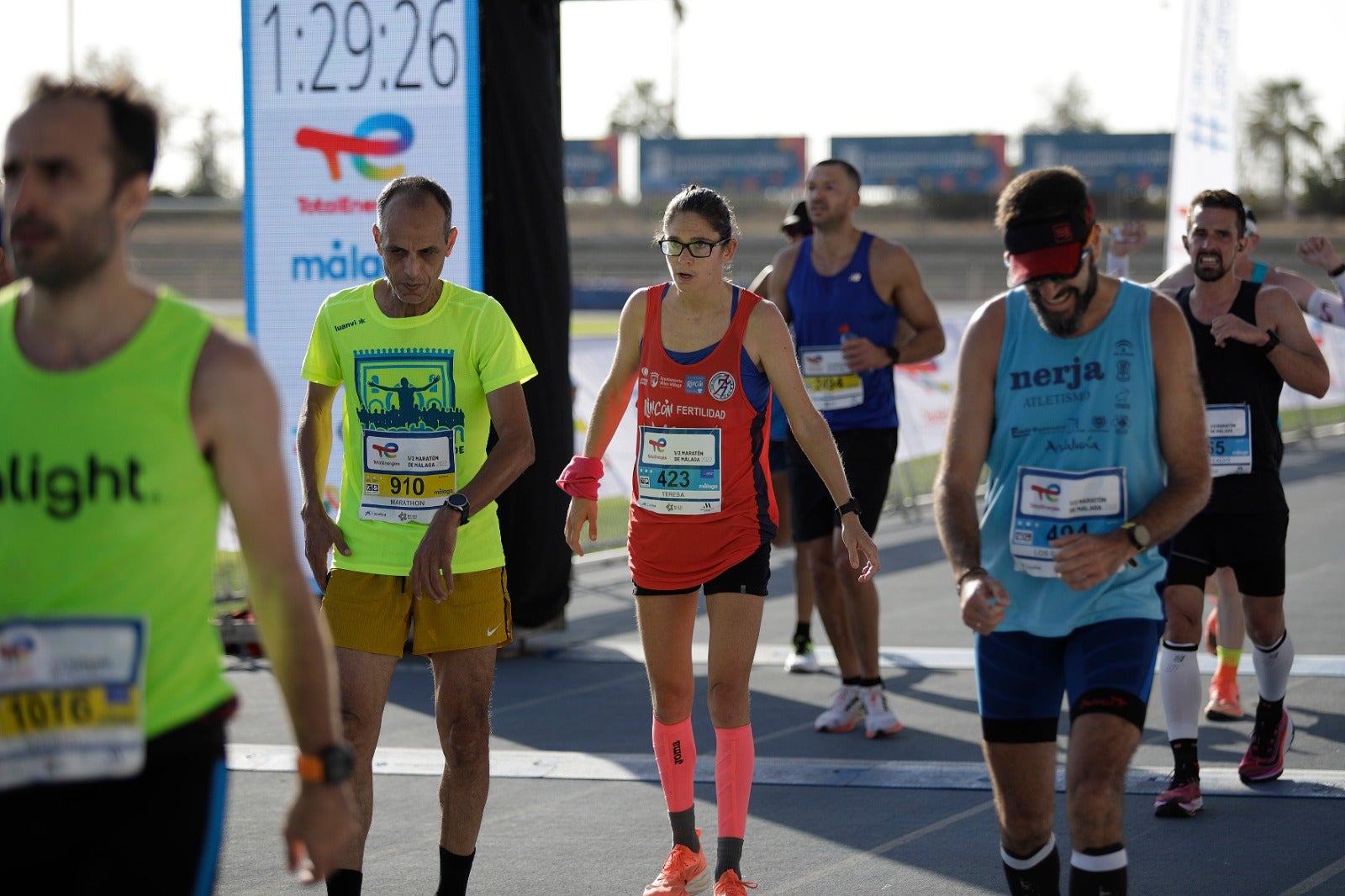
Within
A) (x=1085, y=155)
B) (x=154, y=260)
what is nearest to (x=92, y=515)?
(x=154, y=260)

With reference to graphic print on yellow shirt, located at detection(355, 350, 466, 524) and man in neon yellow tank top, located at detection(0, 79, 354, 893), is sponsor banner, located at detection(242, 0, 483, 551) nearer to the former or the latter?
graphic print on yellow shirt, located at detection(355, 350, 466, 524)

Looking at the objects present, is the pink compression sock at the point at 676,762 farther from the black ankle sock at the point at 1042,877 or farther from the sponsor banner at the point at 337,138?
the sponsor banner at the point at 337,138

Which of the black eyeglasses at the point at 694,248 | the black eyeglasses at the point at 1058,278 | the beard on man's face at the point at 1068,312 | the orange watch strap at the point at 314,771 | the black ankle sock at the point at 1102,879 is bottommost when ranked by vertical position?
the black ankle sock at the point at 1102,879

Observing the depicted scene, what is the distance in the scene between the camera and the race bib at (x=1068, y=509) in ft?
12.1

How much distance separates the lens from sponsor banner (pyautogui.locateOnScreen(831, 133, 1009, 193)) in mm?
71438

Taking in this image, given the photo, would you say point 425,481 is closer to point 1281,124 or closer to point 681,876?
point 681,876

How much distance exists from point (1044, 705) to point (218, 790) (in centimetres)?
192

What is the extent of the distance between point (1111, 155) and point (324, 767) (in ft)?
237

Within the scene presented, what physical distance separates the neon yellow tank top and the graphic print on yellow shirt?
1991 millimetres

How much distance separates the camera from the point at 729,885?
481 cm

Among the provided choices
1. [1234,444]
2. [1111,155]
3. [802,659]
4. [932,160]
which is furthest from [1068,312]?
[1111,155]

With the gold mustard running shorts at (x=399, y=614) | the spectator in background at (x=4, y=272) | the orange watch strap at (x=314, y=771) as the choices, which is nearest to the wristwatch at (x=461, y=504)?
the gold mustard running shorts at (x=399, y=614)

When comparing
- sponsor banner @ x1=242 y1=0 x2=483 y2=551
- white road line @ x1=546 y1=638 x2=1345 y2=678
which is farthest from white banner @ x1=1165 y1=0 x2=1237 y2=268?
sponsor banner @ x1=242 y1=0 x2=483 y2=551

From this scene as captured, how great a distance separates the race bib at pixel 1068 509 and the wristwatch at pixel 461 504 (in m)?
1.50
